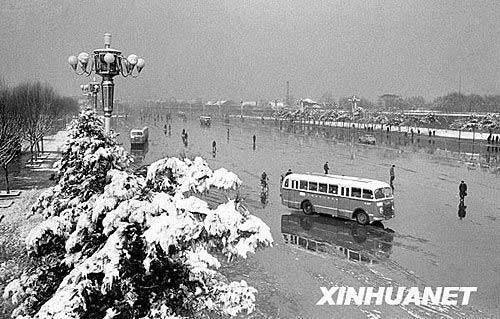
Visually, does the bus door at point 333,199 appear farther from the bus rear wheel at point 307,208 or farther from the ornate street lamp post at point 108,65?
the ornate street lamp post at point 108,65

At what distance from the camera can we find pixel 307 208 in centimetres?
1998

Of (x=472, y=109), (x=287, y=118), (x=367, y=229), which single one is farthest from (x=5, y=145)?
(x=472, y=109)

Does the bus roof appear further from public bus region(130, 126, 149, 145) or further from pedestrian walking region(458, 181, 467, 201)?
public bus region(130, 126, 149, 145)

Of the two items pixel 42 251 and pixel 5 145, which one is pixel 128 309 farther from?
pixel 5 145

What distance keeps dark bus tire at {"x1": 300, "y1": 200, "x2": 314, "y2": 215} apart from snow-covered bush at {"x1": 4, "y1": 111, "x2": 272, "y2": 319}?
1416cm

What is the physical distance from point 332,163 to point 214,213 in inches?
1240

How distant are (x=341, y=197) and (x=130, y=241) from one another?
14.7m

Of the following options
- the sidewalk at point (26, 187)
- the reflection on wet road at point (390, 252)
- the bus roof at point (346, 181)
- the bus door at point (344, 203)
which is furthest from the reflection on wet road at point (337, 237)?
the sidewalk at point (26, 187)

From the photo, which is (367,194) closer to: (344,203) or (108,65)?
(344,203)

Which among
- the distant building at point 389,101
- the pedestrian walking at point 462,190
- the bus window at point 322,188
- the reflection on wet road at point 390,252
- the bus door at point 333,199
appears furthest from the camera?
the distant building at point 389,101

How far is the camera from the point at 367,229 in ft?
58.8

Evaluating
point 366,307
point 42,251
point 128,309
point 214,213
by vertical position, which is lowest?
point 366,307

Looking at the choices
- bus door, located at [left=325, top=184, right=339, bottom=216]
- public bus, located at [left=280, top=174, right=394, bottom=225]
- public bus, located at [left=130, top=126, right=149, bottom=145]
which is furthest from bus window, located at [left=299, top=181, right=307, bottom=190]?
public bus, located at [left=130, top=126, right=149, bottom=145]

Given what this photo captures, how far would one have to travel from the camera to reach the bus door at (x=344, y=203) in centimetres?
1855
